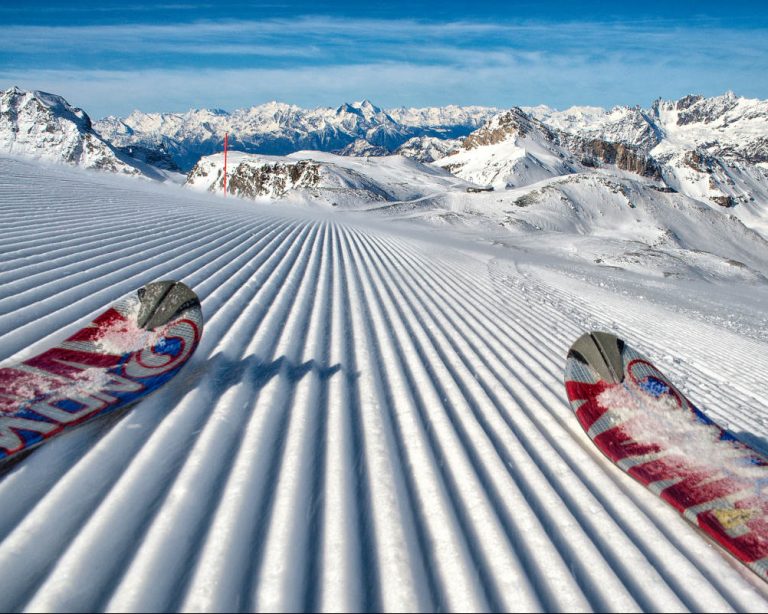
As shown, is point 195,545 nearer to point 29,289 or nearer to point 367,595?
point 367,595

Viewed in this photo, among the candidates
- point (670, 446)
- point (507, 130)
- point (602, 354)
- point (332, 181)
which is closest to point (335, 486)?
point (670, 446)

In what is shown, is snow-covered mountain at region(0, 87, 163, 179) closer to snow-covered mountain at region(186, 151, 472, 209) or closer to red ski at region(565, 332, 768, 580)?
snow-covered mountain at region(186, 151, 472, 209)

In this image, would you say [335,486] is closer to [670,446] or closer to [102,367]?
[102,367]

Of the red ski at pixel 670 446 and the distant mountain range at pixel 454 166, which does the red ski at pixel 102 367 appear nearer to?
the red ski at pixel 670 446

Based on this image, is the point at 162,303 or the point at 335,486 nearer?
the point at 335,486

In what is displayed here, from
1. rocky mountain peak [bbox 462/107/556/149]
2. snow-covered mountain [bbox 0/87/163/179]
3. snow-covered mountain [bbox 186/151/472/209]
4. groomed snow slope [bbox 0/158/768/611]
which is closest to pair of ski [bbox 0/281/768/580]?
groomed snow slope [bbox 0/158/768/611]

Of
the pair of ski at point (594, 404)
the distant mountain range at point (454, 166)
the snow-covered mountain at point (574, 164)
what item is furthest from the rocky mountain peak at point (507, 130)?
the pair of ski at point (594, 404)

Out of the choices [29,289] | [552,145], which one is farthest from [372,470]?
[552,145]
